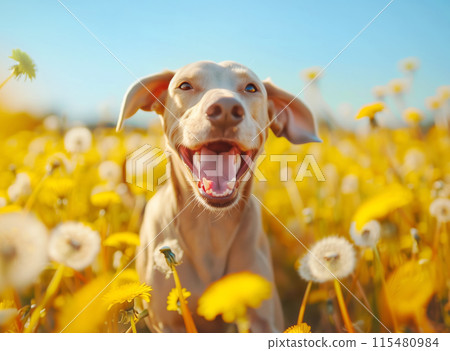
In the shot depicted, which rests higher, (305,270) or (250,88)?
(250,88)

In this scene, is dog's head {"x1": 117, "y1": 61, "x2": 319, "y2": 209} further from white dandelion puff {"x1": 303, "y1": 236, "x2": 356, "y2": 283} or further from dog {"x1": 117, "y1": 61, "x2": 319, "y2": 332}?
white dandelion puff {"x1": 303, "y1": 236, "x2": 356, "y2": 283}

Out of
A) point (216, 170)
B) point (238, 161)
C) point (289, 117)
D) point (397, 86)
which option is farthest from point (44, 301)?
point (397, 86)

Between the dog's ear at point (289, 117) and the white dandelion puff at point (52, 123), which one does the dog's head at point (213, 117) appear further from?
the white dandelion puff at point (52, 123)

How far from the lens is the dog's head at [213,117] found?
1.56m

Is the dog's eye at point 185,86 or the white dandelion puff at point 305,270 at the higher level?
the dog's eye at point 185,86

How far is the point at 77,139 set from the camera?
2018 mm

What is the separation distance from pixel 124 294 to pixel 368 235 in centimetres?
108

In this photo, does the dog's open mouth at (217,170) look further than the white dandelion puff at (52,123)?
No

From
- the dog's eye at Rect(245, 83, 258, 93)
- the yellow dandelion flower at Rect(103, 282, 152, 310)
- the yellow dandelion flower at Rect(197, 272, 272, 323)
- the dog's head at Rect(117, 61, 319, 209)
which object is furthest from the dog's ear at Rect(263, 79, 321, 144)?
the yellow dandelion flower at Rect(103, 282, 152, 310)

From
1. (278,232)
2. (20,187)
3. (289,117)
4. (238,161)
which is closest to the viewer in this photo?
(238,161)

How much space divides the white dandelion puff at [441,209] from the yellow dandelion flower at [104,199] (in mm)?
1553

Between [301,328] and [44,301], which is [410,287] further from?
[44,301]

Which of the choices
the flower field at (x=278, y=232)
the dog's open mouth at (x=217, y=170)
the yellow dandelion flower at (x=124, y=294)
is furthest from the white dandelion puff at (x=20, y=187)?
the dog's open mouth at (x=217, y=170)
